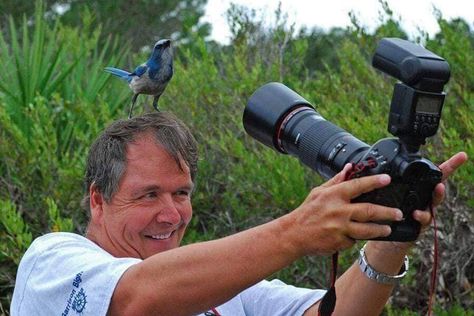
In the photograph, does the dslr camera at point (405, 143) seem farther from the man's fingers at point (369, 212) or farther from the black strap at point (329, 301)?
the black strap at point (329, 301)

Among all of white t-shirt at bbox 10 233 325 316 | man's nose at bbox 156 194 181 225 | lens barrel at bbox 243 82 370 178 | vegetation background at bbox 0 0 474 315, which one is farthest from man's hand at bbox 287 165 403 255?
vegetation background at bbox 0 0 474 315

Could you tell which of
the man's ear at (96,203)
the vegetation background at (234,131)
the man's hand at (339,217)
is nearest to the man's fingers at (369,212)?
the man's hand at (339,217)

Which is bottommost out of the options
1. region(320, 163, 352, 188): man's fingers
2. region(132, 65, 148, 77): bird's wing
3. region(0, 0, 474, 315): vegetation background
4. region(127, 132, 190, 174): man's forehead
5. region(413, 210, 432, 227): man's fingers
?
region(0, 0, 474, 315): vegetation background

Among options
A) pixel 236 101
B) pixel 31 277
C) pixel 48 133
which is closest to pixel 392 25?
pixel 236 101

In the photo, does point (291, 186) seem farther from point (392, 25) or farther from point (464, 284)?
point (392, 25)

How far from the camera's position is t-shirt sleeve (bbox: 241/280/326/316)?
3.45m

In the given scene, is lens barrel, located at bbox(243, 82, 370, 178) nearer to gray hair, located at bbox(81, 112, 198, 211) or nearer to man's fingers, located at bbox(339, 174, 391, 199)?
man's fingers, located at bbox(339, 174, 391, 199)

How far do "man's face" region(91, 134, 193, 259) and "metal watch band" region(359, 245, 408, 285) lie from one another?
0.54 metres

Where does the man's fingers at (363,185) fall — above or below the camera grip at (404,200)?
above

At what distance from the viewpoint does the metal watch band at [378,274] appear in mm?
3105

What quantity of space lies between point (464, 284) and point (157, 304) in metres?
2.70

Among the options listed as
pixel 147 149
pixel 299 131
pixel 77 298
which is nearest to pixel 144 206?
pixel 147 149

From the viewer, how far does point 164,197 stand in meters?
3.34

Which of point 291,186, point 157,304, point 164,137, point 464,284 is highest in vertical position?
point 164,137
